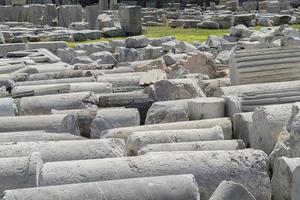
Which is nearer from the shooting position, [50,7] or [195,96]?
[195,96]

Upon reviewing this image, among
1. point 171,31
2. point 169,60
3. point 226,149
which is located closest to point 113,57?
point 169,60

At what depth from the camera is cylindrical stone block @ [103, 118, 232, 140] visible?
6727mm

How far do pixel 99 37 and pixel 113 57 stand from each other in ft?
30.7

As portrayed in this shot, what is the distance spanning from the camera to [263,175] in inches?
202

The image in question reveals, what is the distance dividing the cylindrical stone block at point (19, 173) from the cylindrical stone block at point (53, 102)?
3243 millimetres

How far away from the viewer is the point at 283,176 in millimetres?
4824

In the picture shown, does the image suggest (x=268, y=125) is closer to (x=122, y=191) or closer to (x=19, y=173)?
(x=122, y=191)

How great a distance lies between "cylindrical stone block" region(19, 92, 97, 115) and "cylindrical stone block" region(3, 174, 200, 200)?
12.9 feet

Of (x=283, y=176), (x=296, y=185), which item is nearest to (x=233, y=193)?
(x=296, y=185)

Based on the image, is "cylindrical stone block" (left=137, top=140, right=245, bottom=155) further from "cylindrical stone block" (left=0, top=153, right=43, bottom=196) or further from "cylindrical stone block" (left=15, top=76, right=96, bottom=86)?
"cylindrical stone block" (left=15, top=76, right=96, bottom=86)

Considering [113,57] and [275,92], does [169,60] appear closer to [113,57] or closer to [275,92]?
[113,57]

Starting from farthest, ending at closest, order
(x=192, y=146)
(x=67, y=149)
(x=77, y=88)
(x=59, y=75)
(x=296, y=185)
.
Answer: (x=59, y=75), (x=77, y=88), (x=192, y=146), (x=67, y=149), (x=296, y=185)

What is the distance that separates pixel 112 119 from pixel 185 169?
247 cm

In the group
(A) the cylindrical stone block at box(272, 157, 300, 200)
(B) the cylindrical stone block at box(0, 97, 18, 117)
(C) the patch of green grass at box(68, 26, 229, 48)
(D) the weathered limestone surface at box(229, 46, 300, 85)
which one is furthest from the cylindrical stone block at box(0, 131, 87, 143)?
(C) the patch of green grass at box(68, 26, 229, 48)
